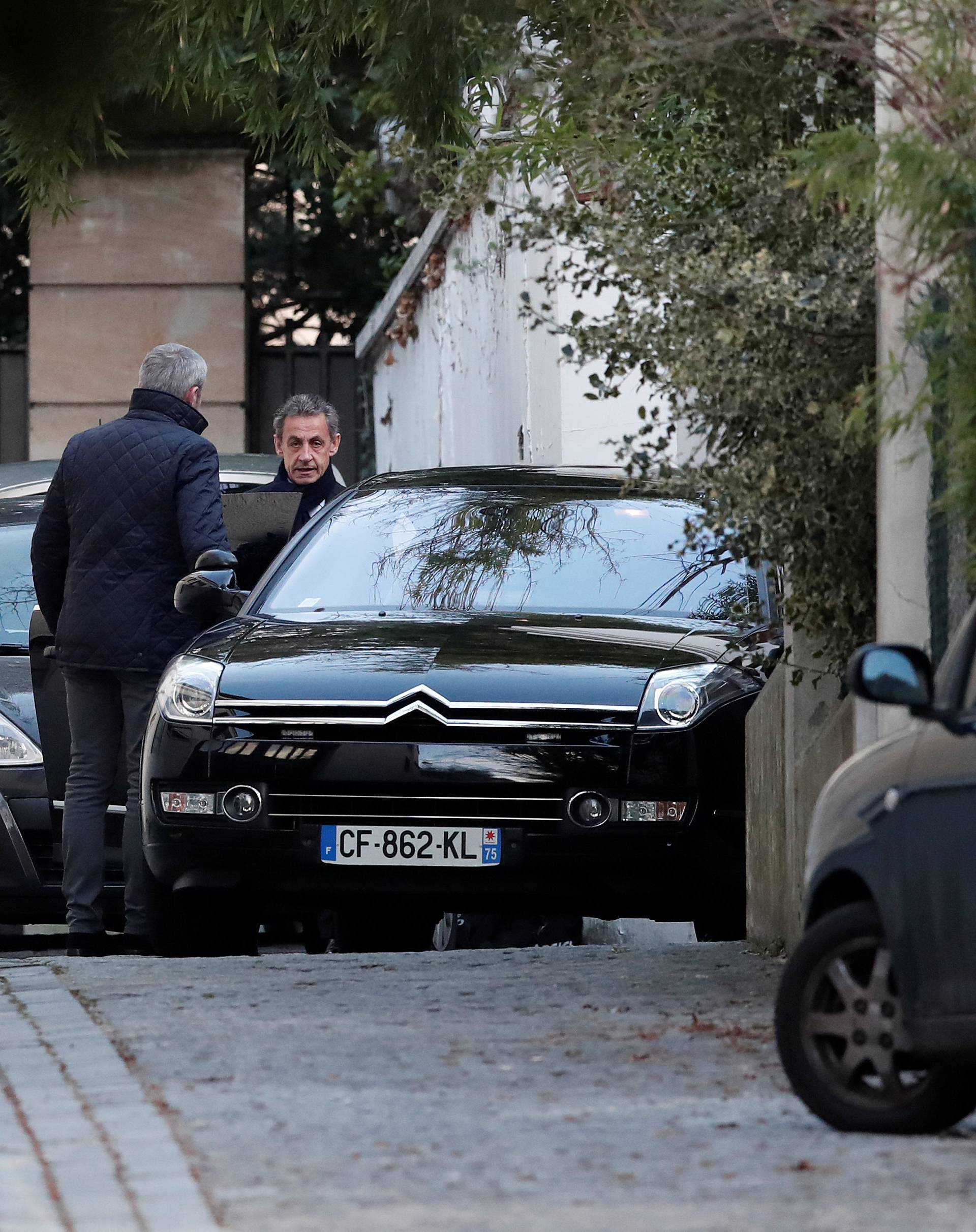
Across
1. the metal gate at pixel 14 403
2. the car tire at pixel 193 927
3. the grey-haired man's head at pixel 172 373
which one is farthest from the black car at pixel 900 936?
the metal gate at pixel 14 403

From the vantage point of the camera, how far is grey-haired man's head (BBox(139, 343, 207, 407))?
31.0 ft

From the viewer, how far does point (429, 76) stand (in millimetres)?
8172

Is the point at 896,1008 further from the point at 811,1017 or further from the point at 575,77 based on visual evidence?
the point at 575,77

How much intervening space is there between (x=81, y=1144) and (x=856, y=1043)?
159 centimetres

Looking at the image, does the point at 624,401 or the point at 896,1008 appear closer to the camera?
the point at 896,1008

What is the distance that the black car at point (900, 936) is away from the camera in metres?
4.84

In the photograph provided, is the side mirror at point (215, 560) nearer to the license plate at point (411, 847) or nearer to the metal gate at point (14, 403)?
the license plate at point (411, 847)

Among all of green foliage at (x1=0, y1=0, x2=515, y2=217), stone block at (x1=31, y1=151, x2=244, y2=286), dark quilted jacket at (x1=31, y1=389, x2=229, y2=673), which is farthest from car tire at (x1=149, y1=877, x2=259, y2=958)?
stone block at (x1=31, y1=151, x2=244, y2=286)

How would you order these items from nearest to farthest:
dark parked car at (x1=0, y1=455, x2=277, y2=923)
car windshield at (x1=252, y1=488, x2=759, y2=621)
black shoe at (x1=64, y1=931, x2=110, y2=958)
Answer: car windshield at (x1=252, y1=488, x2=759, y2=621)
black shoe at (x1=64, y1=931, x2=110, y2=958)
dark parked car at (x1=0, y1=455, x2=277, y2=923)

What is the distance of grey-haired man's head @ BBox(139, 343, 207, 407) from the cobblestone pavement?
2.48 meters

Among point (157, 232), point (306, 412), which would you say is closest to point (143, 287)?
point (157, 232)

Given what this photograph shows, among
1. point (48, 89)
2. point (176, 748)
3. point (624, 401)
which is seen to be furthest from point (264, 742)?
point (624, 401)

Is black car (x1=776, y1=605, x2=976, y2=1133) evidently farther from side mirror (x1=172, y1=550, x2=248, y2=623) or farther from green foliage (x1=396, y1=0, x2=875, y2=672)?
side mirror (x1=172, y1=550, x2=248, y2=623)

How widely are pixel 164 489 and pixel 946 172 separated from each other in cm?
447
